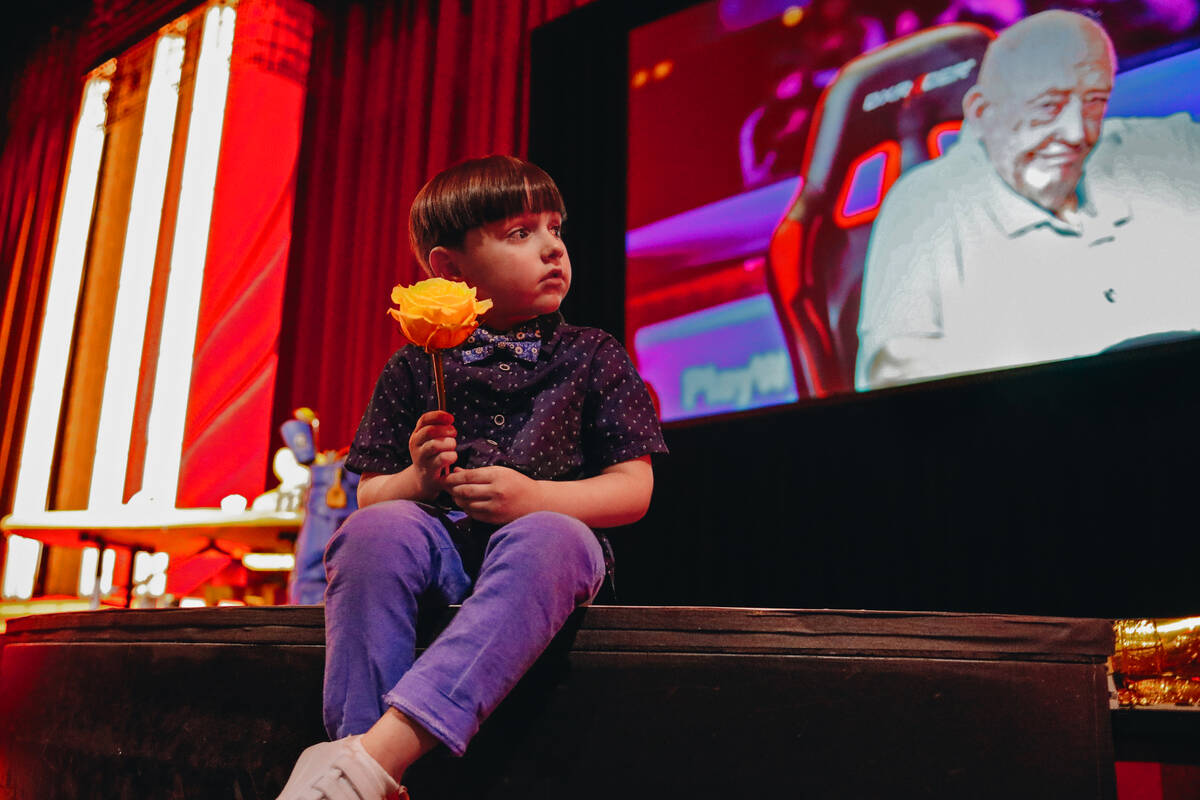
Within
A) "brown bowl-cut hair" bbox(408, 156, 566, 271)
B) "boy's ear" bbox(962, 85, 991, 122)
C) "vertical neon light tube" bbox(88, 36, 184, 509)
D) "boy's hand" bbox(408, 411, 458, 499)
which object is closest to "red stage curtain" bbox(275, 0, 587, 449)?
"vertical neon light tube" bbox(88, 36, 184, 509)

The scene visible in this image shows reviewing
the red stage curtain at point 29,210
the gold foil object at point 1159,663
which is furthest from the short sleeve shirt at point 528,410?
the red stage curtain at point 29,210

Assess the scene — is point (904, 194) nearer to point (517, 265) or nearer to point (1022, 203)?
point (1022, 203)

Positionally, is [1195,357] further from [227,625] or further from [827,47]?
[227,625]

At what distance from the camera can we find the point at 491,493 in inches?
41.2

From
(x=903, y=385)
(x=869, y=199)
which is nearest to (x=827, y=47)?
(x=869, y=199)

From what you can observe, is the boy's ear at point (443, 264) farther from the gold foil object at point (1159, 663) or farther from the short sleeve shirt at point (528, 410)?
the gold foil object at point (1159, 663)

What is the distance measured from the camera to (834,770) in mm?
856

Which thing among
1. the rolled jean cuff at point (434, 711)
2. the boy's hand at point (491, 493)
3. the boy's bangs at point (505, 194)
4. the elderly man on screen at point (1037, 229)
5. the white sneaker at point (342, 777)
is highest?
the elderly man on screen at point (1037, 229)

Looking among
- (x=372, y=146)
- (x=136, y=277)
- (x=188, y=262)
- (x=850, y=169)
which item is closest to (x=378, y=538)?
(x=850, y=169)

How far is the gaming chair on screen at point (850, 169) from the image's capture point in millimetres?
2348

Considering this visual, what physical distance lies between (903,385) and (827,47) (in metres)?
0.94

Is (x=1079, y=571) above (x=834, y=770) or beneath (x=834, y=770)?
above

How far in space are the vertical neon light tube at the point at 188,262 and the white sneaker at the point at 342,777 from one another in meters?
3.49

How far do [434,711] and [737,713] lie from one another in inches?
10.6
